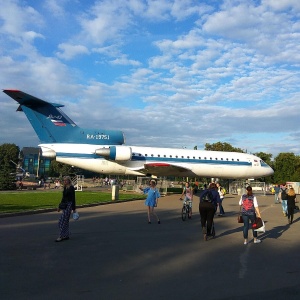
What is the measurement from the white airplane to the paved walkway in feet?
61.7

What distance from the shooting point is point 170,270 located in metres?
6.51

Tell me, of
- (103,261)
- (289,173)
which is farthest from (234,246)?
(289,173)

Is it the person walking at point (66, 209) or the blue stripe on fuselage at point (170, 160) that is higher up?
the blue stripe on fuselage at point (170, 160)

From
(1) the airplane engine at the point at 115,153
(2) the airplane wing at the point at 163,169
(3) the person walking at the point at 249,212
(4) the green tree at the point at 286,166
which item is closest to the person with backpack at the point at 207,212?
(3) the person walking at the point at 249,212

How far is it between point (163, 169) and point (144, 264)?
24.3 meters

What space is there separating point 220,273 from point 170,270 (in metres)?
0.90

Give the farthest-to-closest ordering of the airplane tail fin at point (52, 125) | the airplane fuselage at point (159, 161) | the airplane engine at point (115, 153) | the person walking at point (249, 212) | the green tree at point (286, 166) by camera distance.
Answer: the green tree at point (286, 166) → the airplane fuselage at point (159, 161) → the airplane engine at point (115, 153) → the airplane tail fin at point (52, 125) → the person walking at point (249, 212)

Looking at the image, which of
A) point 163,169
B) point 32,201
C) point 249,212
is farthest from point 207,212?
point 163,169

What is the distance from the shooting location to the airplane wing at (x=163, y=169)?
30375 millimetres

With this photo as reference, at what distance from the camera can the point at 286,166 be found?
260ft

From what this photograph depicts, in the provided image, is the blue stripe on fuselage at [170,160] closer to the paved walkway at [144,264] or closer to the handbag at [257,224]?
the paved walkway at [144,264]

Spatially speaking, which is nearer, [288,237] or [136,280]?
[136,280]

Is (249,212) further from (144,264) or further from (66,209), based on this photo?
(66,209)

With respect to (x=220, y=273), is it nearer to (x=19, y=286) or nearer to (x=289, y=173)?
(x=19, y=286)
